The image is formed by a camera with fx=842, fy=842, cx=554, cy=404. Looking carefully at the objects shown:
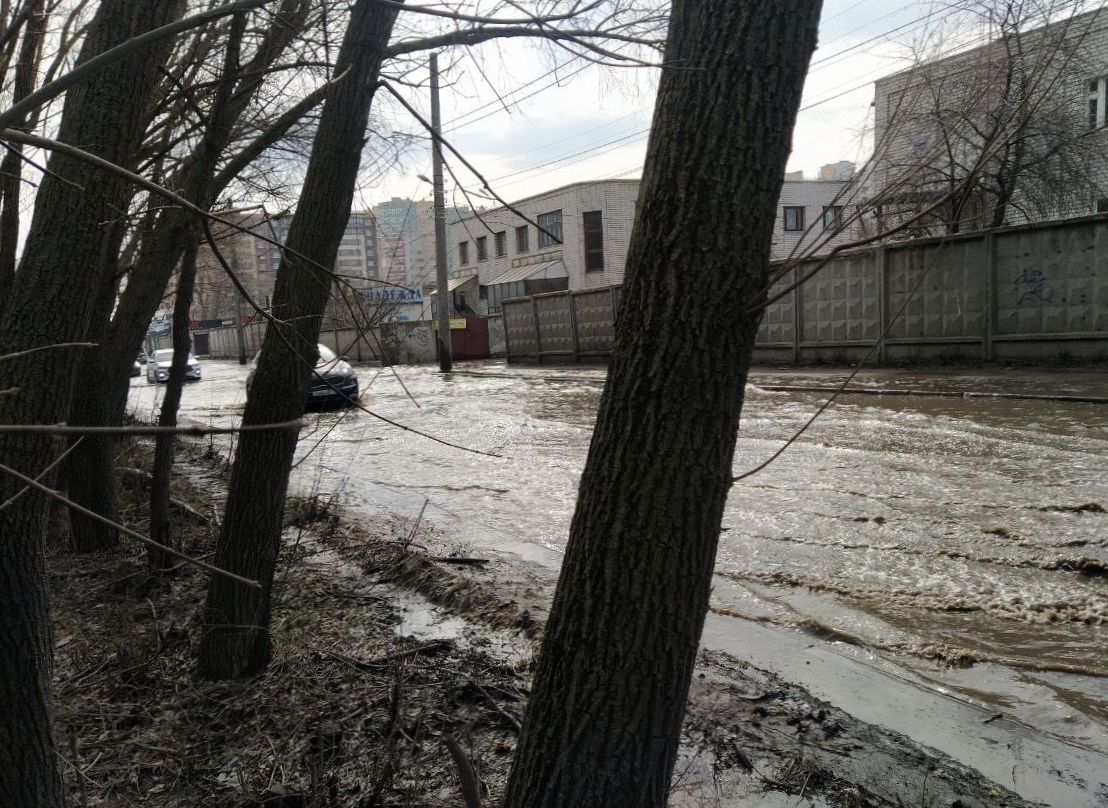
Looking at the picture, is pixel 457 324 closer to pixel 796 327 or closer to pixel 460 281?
pixel 460 281

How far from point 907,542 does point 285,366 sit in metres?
3.98

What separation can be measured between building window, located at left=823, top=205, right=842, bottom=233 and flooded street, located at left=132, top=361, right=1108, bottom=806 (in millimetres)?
1649

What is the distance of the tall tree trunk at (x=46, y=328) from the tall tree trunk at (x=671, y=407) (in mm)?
1438

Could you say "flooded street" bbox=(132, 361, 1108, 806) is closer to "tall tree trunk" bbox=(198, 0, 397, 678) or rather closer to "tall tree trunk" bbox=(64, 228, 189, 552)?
"tall tree trunk" bbox=(198, 0, 397, 678)

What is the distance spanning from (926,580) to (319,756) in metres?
3.44

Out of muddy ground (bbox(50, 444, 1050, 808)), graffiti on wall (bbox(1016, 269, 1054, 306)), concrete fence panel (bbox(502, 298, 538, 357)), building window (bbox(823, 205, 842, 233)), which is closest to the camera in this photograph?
building window (bbox(823, 205, 842, 233))

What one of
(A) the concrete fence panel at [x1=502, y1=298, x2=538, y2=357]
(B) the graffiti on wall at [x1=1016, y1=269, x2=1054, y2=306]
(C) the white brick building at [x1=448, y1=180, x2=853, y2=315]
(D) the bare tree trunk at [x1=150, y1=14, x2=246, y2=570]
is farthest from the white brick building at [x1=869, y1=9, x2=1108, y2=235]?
(C) the white brick building at [x1=448, y1=180, x2=853, y2=315]

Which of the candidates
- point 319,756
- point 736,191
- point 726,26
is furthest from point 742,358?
point 319,756

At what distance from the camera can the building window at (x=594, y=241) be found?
1499 inches

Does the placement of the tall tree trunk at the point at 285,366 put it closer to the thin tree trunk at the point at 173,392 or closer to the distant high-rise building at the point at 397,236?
the distant high-rise building at the point at 397,236

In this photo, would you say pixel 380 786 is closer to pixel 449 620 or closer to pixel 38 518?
pixel 38 518

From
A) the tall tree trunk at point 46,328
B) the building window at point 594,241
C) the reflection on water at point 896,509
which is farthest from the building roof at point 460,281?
the tall tree trunk at point 46,328

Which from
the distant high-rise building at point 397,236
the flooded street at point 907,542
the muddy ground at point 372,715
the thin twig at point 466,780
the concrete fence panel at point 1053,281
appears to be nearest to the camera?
the thin twig at point 466,780

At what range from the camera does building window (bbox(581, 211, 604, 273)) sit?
3806cm
